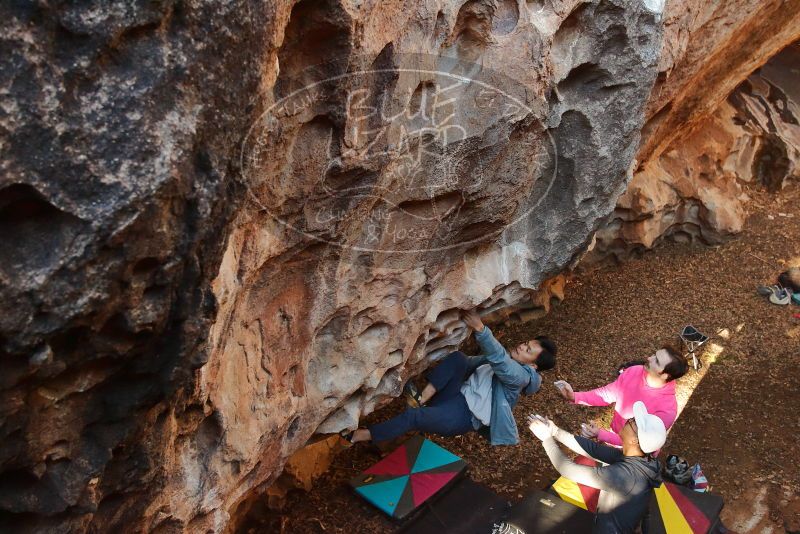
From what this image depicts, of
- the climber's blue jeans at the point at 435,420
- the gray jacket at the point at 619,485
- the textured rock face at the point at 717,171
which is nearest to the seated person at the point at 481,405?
the climber's blue jeans at the point at 435,420

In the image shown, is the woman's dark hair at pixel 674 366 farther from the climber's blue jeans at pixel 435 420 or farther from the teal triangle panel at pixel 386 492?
the teal triangle panel at pixel 386 492

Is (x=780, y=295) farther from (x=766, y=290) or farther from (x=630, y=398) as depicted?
(x=630, y=398)

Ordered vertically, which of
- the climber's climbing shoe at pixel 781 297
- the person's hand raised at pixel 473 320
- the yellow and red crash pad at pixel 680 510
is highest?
the person's hand raised at pixel 473 320

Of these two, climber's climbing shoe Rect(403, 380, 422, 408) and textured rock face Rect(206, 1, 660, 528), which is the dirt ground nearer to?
climber's climbing shoe Rect(403, 380, 422, 408)

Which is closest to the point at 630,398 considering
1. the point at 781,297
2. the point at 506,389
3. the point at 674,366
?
the point at 674,366

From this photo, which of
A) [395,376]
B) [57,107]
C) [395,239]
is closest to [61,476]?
[57,107]

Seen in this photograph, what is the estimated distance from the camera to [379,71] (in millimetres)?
2418

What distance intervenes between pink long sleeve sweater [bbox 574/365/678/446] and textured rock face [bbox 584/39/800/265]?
254cm

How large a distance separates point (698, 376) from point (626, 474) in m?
2.16

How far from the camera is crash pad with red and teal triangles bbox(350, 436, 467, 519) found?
12.2 feet

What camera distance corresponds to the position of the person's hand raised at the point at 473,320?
367 cm

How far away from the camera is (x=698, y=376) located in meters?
4.99

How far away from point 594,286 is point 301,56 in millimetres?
4282

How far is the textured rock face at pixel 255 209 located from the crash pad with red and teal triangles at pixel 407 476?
1.72 ft
